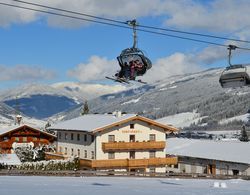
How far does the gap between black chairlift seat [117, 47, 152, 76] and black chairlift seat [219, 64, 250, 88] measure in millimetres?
3083

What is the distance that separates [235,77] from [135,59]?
13.2 ft

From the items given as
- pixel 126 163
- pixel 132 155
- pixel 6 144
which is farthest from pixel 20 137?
pixel 126 163

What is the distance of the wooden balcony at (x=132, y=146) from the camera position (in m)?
58.2

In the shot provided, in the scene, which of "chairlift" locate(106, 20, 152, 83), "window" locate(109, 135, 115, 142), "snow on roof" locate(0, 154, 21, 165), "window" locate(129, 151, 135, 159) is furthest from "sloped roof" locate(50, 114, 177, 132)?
"chairlift" locate(106, 20, 152, 83)

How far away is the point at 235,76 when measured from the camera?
65.5ft

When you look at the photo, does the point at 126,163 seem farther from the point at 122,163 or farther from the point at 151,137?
the point at 151,137

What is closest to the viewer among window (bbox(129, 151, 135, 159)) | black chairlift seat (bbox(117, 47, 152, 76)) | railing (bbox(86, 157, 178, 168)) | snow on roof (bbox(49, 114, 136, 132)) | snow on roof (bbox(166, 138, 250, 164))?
black chairlift seat (bbox(117, 47, 152, 76))

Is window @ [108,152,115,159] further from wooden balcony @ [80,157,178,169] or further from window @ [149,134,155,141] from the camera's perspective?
window @ [149,134,155,141]

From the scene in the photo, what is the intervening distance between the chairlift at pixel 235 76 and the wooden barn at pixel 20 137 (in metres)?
52.9

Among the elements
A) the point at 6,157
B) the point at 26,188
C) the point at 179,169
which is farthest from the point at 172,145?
the point at 26,188

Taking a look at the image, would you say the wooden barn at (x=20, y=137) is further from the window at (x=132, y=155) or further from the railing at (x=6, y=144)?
the window at (x=132, y=155)

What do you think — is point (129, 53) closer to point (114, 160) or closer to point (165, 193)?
point (165, 193)

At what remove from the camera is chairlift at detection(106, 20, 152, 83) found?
19484 millimetres

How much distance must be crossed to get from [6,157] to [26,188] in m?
40.8
